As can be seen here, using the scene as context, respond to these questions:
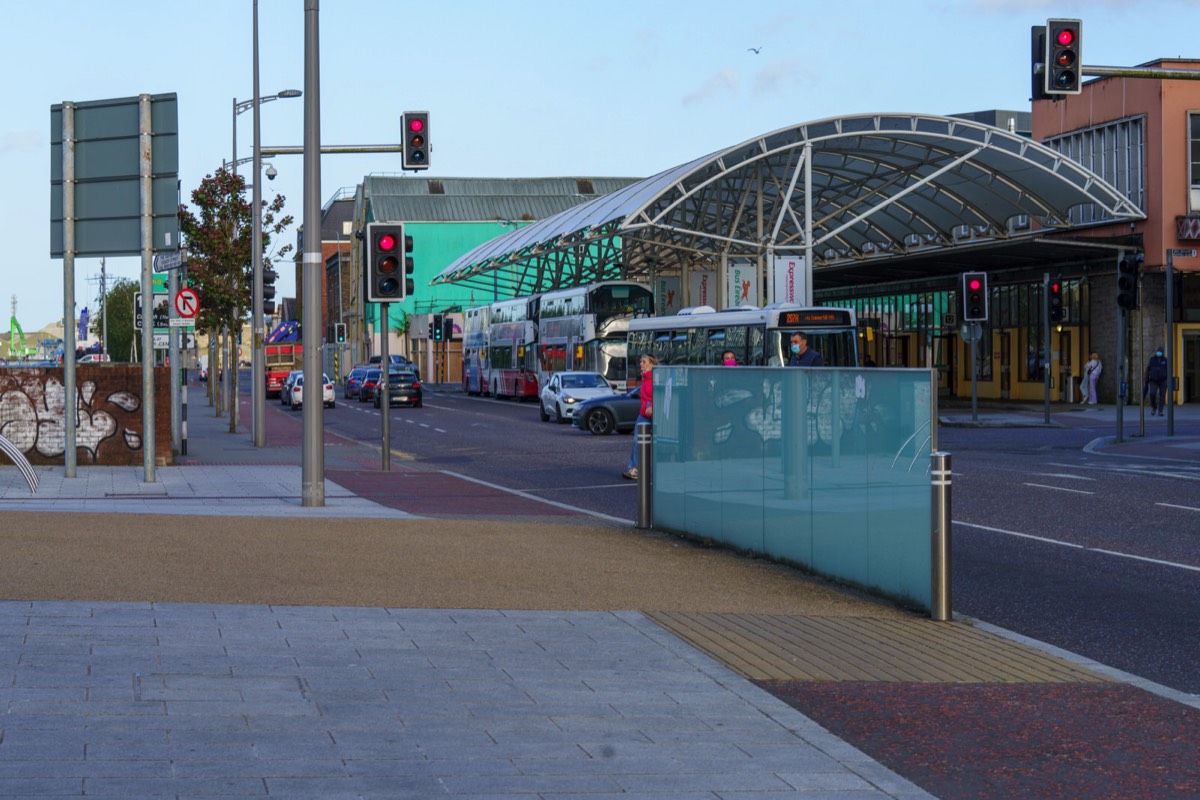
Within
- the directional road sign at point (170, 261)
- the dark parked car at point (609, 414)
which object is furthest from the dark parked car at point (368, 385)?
the directional road sign at point (170, 261)

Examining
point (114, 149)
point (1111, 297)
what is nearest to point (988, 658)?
point (114, 149)

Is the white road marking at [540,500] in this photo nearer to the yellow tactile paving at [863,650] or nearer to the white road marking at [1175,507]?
the white road marking at [1175,507]

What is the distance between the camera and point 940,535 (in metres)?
9.63

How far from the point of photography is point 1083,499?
18641 mm

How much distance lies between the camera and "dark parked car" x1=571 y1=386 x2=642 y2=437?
36.3m

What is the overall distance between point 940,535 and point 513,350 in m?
56.8

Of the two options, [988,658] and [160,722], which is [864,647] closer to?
[988,658]

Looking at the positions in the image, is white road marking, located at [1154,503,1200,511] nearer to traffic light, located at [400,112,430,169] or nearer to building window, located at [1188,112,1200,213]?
traffic light, located at [400,112,430,169]

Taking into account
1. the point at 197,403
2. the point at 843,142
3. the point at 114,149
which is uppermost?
the point at 843,142

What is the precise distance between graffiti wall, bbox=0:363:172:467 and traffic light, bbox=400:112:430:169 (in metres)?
5.02

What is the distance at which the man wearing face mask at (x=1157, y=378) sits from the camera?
4228 cm

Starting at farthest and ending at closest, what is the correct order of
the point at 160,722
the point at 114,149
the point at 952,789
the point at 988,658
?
1. the point at 114,149
2. the point at 988,658
3. the point at 160,722
4. the point at 952,789

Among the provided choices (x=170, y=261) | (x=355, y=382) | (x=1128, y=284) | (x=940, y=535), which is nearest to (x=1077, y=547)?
(x=940, y=535)

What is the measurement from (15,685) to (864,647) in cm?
427
